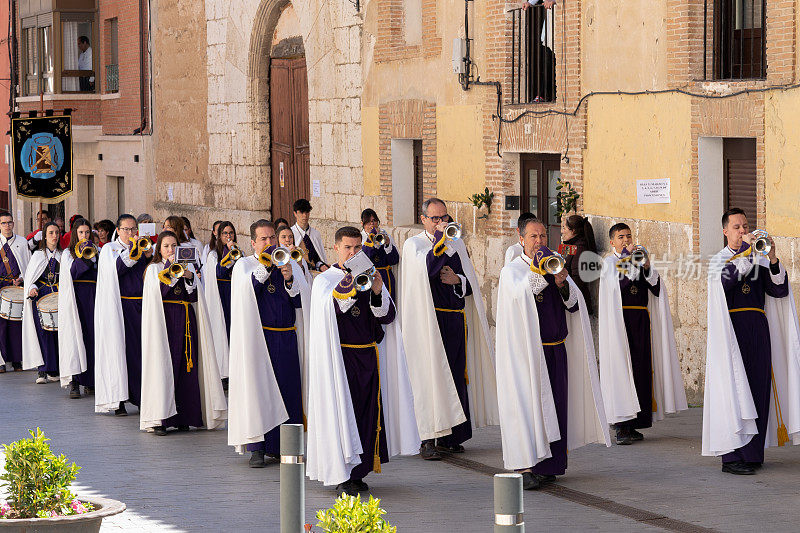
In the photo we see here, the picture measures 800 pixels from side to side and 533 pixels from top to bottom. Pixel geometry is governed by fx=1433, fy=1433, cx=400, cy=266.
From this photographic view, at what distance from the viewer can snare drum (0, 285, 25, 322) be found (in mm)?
17594

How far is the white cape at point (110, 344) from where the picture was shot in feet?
46.0

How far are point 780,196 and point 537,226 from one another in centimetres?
346

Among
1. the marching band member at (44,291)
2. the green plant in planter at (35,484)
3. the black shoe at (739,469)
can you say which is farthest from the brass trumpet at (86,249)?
the green plant in planter at (35,484)

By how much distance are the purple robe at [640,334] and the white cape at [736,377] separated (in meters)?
1.51

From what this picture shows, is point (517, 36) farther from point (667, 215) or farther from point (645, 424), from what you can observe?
point (645, 424)

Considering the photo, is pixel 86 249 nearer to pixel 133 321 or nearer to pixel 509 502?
pixel 133 321

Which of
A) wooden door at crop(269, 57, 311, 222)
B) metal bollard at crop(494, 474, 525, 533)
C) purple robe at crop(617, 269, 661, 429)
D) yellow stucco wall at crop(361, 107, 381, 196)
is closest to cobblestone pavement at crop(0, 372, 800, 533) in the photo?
purple robe at crop(617, 269, 661, 429)

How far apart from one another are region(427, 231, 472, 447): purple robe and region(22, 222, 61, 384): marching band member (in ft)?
21.9

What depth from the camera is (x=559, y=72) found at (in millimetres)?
16234

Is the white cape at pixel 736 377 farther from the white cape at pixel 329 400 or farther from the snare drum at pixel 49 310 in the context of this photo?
the snare drum at pixel 49 310

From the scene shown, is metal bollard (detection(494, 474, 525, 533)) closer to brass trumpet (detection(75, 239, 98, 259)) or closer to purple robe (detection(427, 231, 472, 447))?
purple robe (detection(427, 231, 472, 447))

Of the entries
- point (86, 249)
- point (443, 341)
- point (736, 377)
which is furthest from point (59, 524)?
point (86, 249)

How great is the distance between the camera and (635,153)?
14773mm

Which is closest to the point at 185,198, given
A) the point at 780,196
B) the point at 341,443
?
the point at 780,196
